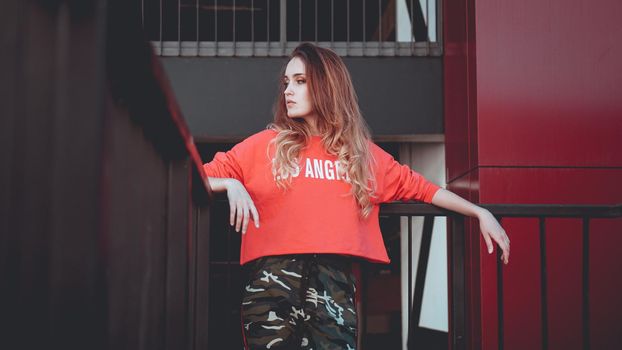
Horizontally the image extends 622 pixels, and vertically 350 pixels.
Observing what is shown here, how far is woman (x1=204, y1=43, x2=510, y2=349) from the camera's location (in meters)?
2.17

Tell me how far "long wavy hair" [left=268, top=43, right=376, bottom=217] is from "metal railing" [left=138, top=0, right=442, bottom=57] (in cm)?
300

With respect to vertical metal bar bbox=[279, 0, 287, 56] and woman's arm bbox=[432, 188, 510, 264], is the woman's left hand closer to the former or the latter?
woman's arm bbox=[432, 188, 510, 264]

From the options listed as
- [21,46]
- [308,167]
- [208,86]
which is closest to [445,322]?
[208,86]

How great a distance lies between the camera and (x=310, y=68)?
7.90ft

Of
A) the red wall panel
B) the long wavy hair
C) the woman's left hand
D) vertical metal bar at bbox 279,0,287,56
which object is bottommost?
the woman's left hand

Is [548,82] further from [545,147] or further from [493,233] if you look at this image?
[493,233]

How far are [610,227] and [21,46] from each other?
468 cm

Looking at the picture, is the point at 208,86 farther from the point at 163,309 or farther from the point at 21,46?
the point at 21,46

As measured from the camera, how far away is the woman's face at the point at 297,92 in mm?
2373

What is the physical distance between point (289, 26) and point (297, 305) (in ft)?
21.5

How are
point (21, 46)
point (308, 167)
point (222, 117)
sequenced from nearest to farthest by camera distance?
point (21, 46) < point (308, 167) < point (222, 117)

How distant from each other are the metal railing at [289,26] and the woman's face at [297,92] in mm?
2962

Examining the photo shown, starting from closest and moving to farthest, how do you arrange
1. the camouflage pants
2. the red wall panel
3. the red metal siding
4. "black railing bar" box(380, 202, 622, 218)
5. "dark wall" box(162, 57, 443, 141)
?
the camouflage pants
"black railing bar" box(380, 202, 622, 218)
the red metal siding
the red wall panel
"dark wall" box(162, 57, 443, 141)

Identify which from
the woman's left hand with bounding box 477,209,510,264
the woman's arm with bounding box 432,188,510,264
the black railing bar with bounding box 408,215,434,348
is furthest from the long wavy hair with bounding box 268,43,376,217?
the black railing bar with bounding box 408,215,434,348
